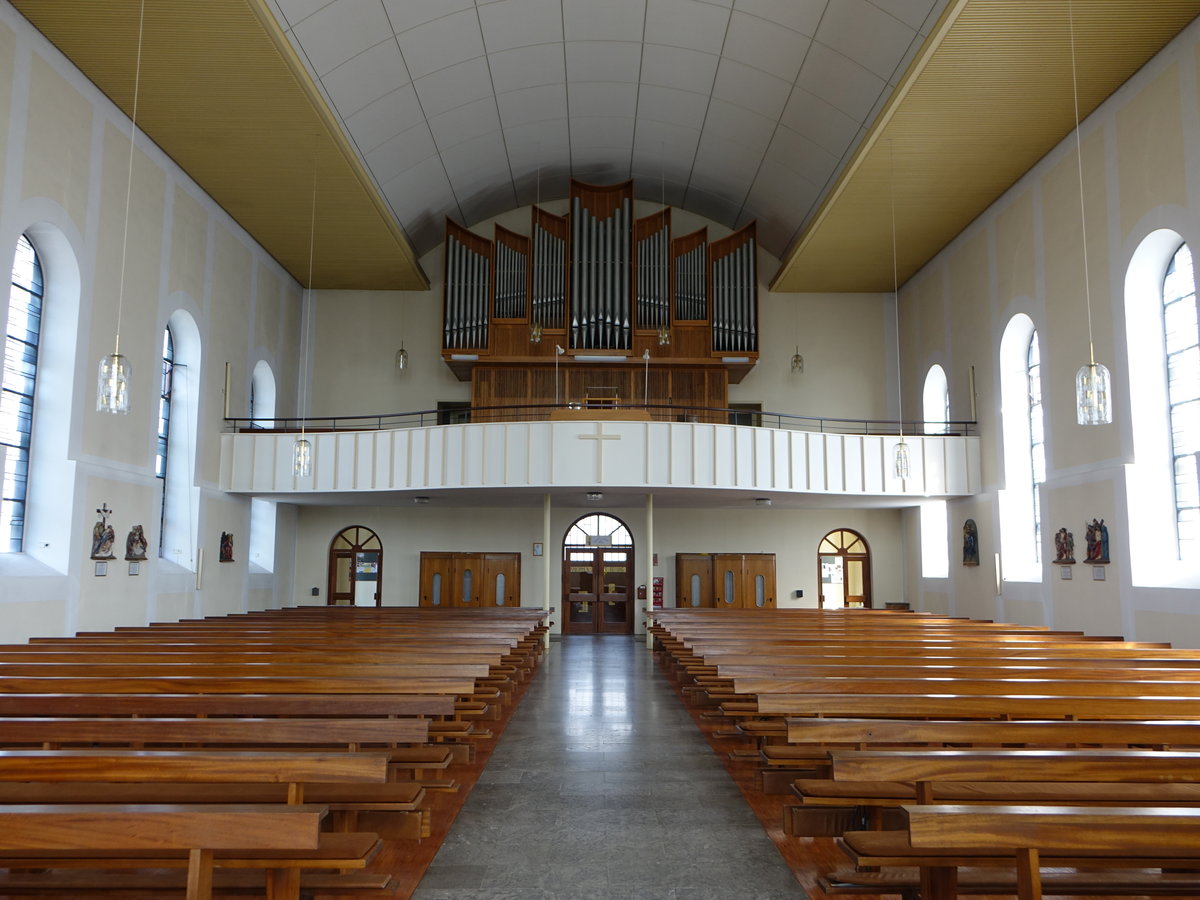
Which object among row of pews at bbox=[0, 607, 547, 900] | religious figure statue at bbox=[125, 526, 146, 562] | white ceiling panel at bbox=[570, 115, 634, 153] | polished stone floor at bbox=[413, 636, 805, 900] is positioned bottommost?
polished stone floor at bbox=[413, 636, 805, 900]

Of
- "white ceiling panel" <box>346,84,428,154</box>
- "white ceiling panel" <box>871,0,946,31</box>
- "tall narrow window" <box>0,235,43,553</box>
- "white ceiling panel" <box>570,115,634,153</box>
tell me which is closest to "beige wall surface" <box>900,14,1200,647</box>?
"white ceiling panel" <box>871,0,946,31</box>

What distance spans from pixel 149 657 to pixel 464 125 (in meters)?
10.6

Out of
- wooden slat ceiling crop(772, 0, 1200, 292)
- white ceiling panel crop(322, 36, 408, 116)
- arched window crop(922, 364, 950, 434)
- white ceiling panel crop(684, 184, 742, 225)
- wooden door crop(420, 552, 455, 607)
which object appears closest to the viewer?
wooden slat ceiling crop(772, 0, 1200, 292)

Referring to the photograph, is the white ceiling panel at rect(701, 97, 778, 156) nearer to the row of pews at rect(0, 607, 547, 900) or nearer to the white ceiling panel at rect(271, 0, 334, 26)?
the white ceiling panel at rect(271, 0, 334, 26)

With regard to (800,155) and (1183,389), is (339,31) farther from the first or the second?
(1183,389)

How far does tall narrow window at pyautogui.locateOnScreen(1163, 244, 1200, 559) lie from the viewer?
31.3 ft

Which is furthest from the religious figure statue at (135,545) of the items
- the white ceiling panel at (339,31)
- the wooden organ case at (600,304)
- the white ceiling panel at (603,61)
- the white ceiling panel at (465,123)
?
the white ceiling panel at (603,61)

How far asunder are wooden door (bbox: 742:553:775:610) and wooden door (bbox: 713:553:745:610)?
100 mm

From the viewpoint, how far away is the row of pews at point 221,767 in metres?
2.18

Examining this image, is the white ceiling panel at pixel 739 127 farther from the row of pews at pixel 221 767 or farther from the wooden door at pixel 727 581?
the row of pews at pixel 221 767

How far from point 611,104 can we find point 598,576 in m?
8.90

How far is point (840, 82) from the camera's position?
1206 centimetres

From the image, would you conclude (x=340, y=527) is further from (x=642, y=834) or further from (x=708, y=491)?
(x=642, y=834)

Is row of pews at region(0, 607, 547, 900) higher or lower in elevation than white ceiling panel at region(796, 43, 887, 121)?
lower
